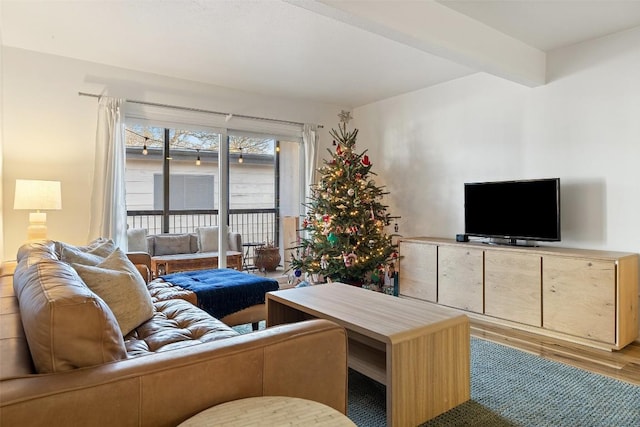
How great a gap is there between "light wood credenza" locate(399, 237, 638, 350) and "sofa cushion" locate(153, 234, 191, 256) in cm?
270

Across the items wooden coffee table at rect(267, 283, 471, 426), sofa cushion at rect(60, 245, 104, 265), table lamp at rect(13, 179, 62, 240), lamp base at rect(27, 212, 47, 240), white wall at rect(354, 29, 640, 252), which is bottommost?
wooden coffee table at rect(267, 283, 471, 426)

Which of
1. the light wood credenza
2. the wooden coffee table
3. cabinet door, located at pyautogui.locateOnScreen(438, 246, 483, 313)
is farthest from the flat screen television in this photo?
the wooden coffee table

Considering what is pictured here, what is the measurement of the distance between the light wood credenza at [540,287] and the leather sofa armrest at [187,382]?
244cm

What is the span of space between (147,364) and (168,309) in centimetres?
142

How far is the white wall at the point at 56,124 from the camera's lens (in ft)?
11.3

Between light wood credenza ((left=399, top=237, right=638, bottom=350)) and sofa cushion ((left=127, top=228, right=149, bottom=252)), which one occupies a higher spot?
sofa cushion ((left=127, top=228, right=149, bottom=252))

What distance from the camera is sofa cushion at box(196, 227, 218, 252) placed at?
4.68m

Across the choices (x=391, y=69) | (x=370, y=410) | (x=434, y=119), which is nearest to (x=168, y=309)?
(x=370, y=410)

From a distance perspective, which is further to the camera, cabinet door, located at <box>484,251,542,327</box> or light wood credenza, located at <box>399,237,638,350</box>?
cabinet door, located at <box>484,251,542,327</box>

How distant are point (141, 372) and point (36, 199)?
280 cm

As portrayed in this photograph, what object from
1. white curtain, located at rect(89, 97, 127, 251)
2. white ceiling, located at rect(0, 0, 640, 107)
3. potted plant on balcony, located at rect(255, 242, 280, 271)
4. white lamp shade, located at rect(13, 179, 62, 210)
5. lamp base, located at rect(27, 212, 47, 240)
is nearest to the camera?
white ceiling, located at rect(0, 0, 640, 107)

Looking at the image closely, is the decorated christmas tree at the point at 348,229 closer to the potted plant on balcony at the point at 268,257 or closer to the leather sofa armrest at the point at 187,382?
the potted plant on balcony at the point at 268,257

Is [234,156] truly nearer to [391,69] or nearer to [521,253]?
[391,69]

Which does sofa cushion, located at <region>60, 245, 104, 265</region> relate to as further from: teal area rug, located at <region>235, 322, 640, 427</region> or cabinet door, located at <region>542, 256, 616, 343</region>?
cabinet door, located at <region>542, 256, 616, 343</region>
